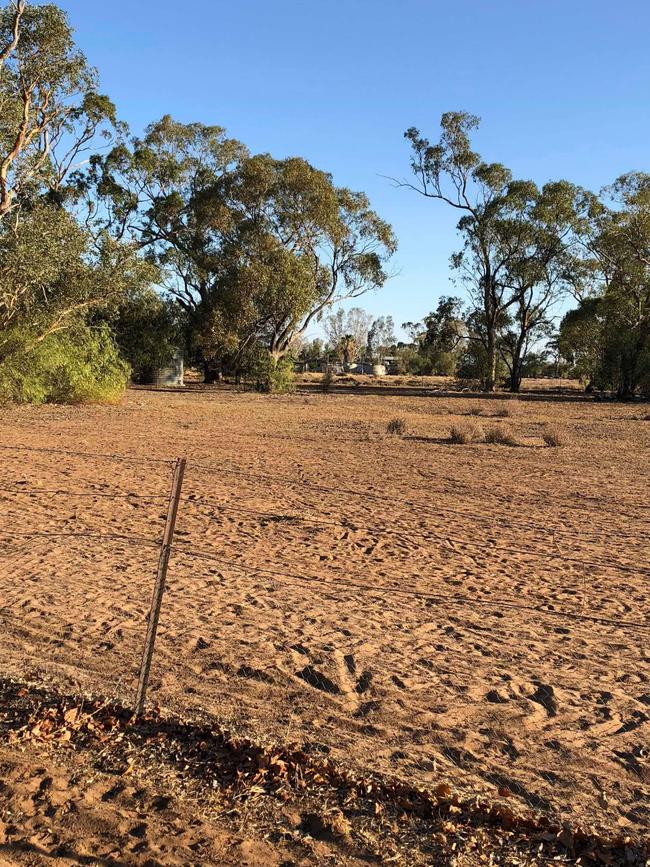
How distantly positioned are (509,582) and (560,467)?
801cm

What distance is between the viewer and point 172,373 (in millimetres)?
43594

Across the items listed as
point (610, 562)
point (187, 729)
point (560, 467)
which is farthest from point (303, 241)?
point (187, 729)

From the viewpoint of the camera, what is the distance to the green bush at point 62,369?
22.8m

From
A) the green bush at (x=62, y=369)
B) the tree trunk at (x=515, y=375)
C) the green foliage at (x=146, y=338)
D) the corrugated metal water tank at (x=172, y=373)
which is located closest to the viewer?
the green bush at (x=62, y=369)

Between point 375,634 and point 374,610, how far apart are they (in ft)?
1.89

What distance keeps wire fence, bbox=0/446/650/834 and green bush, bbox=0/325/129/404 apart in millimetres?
14596

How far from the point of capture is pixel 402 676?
4820 millimetres

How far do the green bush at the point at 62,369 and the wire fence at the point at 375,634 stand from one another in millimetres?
14596

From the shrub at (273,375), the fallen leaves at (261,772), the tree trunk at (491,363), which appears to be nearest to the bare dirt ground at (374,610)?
the fallen leaves at (261,772)

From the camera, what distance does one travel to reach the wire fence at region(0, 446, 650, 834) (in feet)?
12.8

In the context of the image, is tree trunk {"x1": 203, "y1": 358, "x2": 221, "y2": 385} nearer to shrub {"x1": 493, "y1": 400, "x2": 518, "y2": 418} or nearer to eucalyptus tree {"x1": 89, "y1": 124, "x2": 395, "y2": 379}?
eucalyptus tree {"x1": 89, "y1": 124, "x2": 395, "y2": 379}

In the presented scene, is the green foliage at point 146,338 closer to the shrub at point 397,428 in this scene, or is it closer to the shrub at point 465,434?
the shrub at point 397,428

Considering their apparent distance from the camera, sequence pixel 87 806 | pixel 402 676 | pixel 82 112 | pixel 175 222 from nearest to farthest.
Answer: pixel 87 806 < pixel 402 676 < pixel 82 112 < pixel 175 222

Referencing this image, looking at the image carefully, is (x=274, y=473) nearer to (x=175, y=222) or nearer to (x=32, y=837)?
(x=32, y=837)
